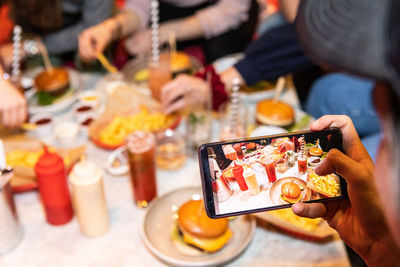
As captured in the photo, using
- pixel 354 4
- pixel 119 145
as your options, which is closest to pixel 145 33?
pixel 119 145

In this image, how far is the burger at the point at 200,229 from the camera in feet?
3.29

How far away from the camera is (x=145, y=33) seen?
2330 mm

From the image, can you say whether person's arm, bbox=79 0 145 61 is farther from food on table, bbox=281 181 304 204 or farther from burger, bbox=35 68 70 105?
food on table, bbox=281 181 304 204

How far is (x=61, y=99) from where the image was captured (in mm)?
1791

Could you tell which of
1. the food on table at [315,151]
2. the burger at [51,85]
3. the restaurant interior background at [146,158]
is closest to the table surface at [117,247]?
the restaurant interior background at [146,158]

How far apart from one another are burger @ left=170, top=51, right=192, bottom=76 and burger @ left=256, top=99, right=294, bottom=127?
0.56 m

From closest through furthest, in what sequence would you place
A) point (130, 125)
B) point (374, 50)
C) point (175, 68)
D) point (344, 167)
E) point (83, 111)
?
point (374, 50)
point (344, 167)
point (130, 125)
point (83, 111)
point (175, 68)

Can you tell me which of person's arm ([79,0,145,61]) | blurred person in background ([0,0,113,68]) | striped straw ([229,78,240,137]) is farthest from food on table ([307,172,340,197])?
blurred person in background ([0,0,113,68])

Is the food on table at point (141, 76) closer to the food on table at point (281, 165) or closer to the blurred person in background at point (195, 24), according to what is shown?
the blurred person in background at point (195, 24)

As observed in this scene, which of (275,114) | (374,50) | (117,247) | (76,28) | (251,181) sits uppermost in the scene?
(374,50)

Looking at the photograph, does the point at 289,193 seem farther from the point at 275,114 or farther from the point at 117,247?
the point at 275,114

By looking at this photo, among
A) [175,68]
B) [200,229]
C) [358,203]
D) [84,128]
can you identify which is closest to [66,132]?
[84,128]

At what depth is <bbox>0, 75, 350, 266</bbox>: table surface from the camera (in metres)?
1.06

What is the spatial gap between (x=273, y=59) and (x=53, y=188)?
1143 mm
